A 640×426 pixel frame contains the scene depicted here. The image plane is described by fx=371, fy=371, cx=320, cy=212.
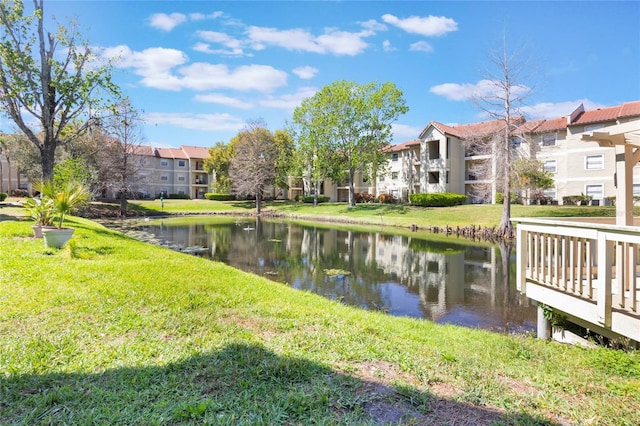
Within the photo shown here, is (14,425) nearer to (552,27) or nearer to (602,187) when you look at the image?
(552,27)

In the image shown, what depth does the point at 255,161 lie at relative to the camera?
148 feet

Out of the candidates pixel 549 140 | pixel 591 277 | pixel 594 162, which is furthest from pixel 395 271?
pixel 549 140

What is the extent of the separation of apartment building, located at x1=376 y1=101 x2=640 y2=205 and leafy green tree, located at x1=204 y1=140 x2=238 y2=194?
21439 mm

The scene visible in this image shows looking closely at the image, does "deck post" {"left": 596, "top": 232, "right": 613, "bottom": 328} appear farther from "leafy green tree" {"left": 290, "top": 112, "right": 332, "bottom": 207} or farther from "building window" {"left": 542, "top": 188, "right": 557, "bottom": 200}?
"leafy green tree" {"left": 290, "top": 112, "right": 332, "bottom": 207}

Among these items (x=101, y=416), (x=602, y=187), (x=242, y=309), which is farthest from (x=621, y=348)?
(x=602, y=187)

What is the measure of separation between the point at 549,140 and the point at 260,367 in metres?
Result: 39.6

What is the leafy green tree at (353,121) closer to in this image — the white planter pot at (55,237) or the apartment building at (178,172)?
the apartment building at (178,172)

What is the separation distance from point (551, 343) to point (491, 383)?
251 centimetres

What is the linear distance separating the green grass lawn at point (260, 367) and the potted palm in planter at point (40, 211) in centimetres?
500

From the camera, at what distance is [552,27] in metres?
12.1

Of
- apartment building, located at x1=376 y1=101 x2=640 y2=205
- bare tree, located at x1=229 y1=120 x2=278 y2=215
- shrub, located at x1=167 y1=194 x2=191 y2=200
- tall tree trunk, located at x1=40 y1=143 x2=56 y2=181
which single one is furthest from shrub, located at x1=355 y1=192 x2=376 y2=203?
tall tree trunk, located at x1=40 y1=143 x2=56 y2=181

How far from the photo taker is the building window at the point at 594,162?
105 feet

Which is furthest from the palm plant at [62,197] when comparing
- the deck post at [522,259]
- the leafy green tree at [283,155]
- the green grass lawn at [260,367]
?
the leafy green tree at [283,155]

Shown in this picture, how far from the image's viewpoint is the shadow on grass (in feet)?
9.19
